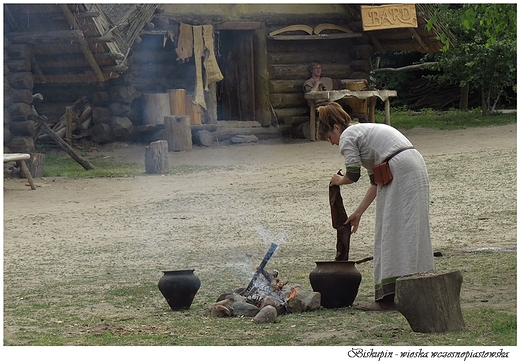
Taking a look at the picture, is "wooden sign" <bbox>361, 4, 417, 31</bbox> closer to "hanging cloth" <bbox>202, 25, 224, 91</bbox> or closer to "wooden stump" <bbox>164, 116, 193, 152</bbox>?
"hanging cloth" <bbox>202, 25, 224, 91</bbox>

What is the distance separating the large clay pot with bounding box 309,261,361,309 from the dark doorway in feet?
44.7

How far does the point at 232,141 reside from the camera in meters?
18.8

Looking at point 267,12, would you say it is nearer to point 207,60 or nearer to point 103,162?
point 207,60

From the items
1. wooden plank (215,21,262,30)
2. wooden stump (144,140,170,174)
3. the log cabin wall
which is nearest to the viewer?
wooden stump (144,140,170,174)

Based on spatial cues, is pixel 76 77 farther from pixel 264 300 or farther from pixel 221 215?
pixel 264 300

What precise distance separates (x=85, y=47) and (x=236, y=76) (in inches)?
200

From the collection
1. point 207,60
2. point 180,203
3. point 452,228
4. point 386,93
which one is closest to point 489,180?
point 452,228

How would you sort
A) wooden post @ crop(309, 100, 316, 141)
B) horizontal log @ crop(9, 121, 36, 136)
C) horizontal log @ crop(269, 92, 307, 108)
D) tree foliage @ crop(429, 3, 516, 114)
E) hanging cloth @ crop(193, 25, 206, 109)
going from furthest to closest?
tree foliage @ crop(429, 3, 516, 114) → horizontal log @ crop(269, 92, 307, 108) → wooden post @ crop(309, 100, 316, 141) → hanging cloth @ crop(193, 25, 206, 109) → horizontal log @ crop(9, 121, 36, 136)

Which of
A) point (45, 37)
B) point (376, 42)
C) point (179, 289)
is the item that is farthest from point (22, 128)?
point (179, 289)

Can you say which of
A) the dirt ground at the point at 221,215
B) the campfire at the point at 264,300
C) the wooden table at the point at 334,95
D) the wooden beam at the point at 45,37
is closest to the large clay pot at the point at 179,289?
the campfire at the point at 264,300

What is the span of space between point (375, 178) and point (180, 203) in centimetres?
600

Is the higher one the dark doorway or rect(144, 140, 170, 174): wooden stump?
the dark doorway

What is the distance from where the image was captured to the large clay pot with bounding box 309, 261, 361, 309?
6.43m

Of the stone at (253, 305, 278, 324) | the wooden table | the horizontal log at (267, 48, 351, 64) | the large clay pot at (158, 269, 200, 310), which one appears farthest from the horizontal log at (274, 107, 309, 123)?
the stone at (253, 305, 278, 324)
